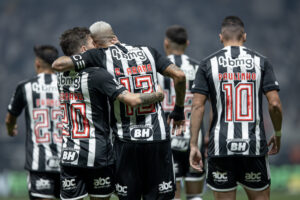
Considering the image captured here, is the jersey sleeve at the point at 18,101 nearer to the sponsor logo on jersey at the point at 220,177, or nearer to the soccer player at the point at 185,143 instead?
the soccer player at the point at 185,143

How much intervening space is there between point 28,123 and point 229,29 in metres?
2.66

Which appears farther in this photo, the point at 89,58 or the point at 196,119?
the point at 196,119

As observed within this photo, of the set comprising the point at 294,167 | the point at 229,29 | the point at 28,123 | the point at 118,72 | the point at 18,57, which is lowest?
the point at 294,167

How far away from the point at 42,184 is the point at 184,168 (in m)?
1.79

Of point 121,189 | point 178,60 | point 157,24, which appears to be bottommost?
point 121,189

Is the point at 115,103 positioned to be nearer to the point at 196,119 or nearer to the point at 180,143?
the point at 196,119

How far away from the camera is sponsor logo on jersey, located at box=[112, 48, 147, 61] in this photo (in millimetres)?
4406

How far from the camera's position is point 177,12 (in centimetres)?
1892

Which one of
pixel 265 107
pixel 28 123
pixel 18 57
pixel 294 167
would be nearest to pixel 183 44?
pixel 28 123

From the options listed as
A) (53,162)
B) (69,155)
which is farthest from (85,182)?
(53,162)

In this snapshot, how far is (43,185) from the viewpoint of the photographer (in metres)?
5.83

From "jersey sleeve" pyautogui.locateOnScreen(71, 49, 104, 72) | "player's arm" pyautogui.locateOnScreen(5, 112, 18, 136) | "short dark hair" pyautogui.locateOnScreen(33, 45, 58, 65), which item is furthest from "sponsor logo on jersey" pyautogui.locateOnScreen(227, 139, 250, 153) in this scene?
"player's arm" pyautogui.locateOnScreen(5, 112, 18, 136)

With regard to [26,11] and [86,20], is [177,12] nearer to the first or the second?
[86,20]

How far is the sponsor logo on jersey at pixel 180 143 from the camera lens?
6.31 meters
